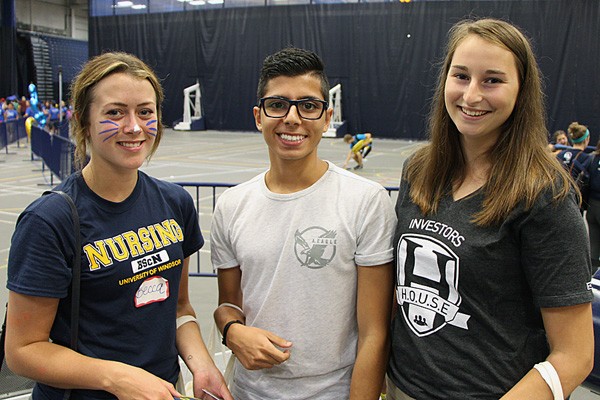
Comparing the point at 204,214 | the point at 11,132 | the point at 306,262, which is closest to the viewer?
the point at 306,262

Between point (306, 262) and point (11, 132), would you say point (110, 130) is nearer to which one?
point (306, 262)

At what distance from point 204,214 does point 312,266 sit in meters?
8.50

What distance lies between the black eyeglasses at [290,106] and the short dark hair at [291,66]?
0.05 m

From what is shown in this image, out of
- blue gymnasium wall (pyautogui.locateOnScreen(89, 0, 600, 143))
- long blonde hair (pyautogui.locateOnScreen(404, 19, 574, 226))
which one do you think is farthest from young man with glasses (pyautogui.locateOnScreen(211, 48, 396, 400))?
blue gymnasium wall (pyautogui.locateOnScreen(89, 0, 600, 143))

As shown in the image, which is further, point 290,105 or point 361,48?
point 361,48

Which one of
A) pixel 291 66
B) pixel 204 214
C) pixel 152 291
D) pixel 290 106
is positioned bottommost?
pixel 204 214

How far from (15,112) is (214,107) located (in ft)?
33.4

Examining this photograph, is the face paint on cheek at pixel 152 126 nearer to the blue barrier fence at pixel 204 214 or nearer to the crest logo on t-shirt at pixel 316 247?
the crest logo on t-shirt at pixel 316 247

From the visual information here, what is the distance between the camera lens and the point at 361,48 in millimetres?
28562

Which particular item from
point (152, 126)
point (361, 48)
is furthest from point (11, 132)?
point (152, 126)

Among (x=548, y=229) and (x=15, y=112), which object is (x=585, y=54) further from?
(x=548, y=229)

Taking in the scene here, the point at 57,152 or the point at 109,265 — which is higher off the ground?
the point at 109,265

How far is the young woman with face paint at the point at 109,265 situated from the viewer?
5.51ft

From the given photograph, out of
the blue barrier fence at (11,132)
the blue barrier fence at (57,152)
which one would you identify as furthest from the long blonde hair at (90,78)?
the blue barrier fence at (11,132)
